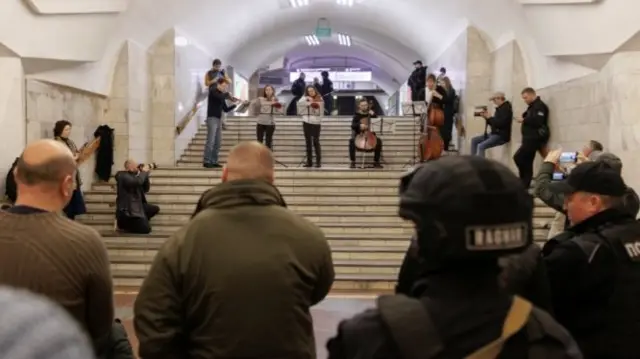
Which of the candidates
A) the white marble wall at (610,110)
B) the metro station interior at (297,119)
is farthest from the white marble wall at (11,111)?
the white marble wall at (610,110)

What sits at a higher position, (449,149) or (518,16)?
(518,16)

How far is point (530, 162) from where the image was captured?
10523mm

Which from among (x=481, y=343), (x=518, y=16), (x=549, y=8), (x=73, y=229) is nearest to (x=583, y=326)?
(x=481, y=343)

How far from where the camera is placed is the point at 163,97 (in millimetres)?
13453

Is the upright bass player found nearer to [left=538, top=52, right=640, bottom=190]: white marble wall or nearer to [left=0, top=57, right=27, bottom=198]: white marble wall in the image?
[left=538, top=52, right=640, bottom=190]: white marble wall

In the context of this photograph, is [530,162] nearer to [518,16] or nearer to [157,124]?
[518,16]

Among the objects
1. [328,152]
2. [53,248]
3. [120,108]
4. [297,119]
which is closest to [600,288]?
[53,248]

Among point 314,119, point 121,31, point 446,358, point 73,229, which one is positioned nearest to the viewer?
point 446,358

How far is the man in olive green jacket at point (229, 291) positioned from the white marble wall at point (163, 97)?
11.6 metres

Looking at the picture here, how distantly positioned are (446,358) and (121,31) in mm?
11561

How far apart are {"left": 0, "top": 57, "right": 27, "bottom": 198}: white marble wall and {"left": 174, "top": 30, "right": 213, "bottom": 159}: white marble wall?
480 centimetres

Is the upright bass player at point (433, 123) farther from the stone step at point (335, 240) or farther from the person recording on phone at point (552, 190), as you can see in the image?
the person recording on phone at point (552, 190)

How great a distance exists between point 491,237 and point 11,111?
8740 mm

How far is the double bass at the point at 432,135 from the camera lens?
38.7 ft
